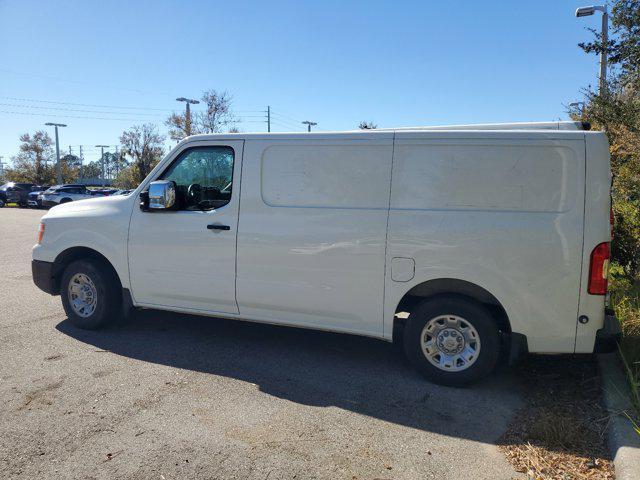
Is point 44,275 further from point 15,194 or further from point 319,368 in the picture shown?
point 15,194

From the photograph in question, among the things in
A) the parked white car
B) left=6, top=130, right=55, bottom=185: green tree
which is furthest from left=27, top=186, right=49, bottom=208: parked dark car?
left=6, top=130, right=55, bottom=185: green tree

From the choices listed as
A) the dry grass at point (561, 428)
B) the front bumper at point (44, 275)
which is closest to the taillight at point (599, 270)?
the dry grass at point (561, 428)

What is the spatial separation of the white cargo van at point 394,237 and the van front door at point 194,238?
0.05 ft

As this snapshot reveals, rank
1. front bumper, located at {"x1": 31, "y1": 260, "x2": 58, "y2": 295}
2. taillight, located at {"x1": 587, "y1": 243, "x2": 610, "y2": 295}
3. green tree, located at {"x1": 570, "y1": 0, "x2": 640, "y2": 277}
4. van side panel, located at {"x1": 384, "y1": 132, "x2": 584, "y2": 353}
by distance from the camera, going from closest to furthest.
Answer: taillight, located at {"x1": 587, "y1": 243, "x2": 610, "y2": 295}, van side panel, located at {"x1": 384, "y1": 132, "x2": 584, "y2": 353}, front bumper, located at {"x1": 31, "y1": 260, "x2": 58, "y2": 295}, green tree, located at {"x1": 570, "y1": 0, "x2": 640, "y2": 277}

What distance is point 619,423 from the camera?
3.47 meters

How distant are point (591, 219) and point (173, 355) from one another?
3914mm

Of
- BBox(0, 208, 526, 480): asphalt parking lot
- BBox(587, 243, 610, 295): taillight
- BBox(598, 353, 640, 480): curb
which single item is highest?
BBox(587, 243, 610, 295): taillight

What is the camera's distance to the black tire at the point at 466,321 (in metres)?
4.16

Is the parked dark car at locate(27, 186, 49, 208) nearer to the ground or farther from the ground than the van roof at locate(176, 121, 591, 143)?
nearer to the ground

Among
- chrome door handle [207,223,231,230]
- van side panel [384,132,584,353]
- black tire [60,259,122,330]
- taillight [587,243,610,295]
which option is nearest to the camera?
taillight [587,243,610,295]

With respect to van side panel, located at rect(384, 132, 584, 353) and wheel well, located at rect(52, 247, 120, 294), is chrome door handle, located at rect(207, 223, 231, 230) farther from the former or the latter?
van side panel, located at rect(384, 132, 584, 353)

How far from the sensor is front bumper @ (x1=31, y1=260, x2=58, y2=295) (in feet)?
19.0

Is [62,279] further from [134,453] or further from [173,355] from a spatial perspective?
[134,453]

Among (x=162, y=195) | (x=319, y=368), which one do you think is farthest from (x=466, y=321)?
(x=162, y=195)
